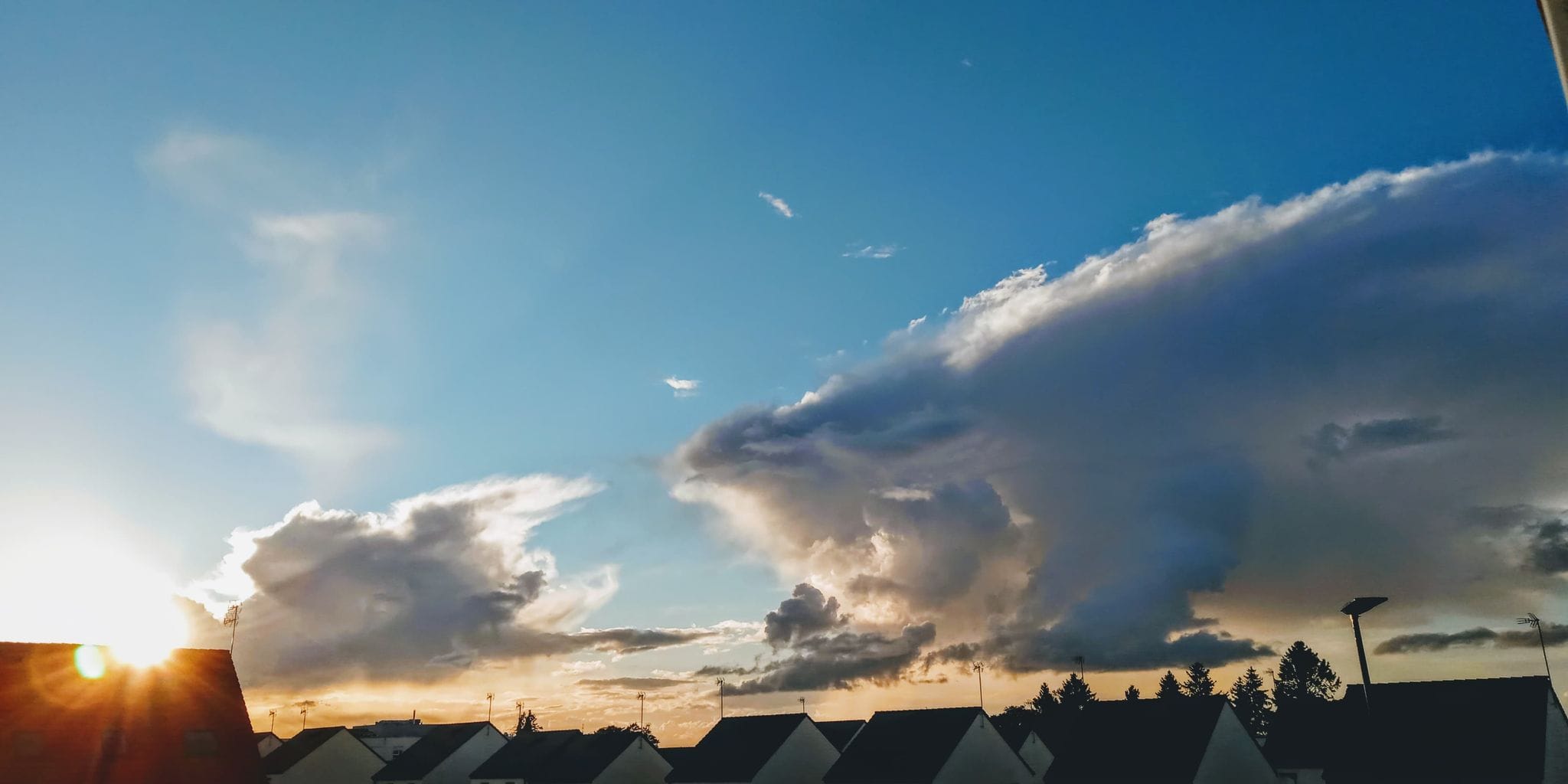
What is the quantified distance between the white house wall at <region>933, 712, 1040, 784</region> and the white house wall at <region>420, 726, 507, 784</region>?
60.3m

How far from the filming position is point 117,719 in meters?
47.5

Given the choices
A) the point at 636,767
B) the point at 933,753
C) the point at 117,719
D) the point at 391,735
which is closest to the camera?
the point at 117,719

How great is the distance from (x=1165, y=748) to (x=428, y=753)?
79077mm

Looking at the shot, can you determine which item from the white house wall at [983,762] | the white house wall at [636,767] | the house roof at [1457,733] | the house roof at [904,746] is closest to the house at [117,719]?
the house roof at [904,746]

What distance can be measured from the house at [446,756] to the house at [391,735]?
20677mm

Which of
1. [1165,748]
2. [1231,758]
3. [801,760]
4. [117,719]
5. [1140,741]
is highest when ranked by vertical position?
[1140,741]

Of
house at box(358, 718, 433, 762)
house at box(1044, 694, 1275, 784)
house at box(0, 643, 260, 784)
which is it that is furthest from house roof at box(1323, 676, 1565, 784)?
house at box(358, 718, 433, 762)

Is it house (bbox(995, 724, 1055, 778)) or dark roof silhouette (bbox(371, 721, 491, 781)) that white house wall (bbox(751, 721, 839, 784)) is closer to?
house (bbox(995, 724, 1055, 778))

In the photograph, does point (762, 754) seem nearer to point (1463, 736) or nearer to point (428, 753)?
point (1463, 736)

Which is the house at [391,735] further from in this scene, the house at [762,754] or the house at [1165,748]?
the house at [1165,748]

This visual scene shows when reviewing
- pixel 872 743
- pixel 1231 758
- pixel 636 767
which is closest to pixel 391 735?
pixel 636 767

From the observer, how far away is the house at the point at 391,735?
13175 cm

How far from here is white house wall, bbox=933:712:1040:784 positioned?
219 feet

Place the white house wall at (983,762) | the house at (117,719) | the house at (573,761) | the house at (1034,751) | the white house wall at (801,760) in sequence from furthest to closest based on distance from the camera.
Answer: the house at (573,761)
the house at (1034,751)
the white house wall at (801,760)
the white house wall at (983,762)
the house at (117,719)
